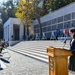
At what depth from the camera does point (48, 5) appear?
143 ft

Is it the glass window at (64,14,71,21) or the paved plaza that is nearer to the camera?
the paved plaza

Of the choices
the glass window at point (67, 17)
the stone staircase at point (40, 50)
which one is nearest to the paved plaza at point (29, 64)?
the stone staircase at point (40, 50)

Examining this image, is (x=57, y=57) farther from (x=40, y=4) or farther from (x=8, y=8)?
(x=8, y=8)

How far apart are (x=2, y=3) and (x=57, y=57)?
65.4 metres

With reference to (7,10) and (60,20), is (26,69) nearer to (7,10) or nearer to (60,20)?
(60,20)

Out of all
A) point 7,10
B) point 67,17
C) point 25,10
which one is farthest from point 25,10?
point 7,10

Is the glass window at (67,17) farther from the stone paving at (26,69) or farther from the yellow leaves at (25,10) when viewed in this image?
the stone paving at (26,69)

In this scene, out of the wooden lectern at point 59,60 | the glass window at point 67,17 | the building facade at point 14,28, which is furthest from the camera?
the building facade at point 14,28

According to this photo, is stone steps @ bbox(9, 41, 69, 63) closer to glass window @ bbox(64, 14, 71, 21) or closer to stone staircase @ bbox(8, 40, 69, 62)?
stone staircase @ bbox(8, 40, 69, 62)

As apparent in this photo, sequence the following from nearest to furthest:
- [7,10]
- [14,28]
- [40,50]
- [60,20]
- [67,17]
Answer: [40,50] → [67,17] → [60,20] → [14,28] → [7,10]

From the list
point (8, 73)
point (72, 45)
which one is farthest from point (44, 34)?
point (72, 45)

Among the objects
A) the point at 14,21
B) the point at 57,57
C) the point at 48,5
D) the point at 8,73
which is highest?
the point at 48,5

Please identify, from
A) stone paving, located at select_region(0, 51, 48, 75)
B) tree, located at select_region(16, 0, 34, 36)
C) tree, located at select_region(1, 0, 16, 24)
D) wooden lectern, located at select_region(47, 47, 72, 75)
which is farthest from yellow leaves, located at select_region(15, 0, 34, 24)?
wooden lectern, located at select_region(47, 47, 72, 75)

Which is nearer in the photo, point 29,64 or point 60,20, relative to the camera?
point 29,64
